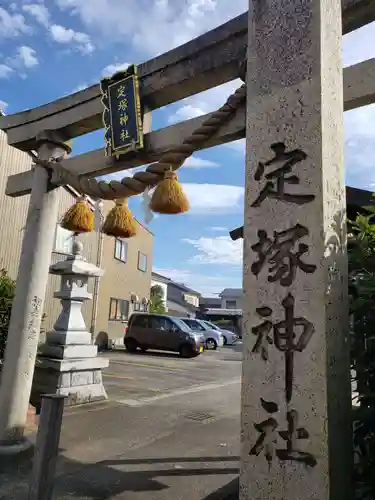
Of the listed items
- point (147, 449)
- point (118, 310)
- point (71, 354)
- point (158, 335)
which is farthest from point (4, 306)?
point (118, 310)

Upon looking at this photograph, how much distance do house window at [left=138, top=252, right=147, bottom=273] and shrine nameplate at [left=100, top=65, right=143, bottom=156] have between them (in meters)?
19.4

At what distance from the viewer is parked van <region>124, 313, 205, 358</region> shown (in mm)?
17844

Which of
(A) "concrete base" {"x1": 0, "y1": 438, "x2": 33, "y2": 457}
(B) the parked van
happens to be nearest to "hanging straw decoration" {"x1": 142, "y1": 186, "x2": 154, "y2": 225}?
(A) "concrete base" {"x1": 0, "y1": 438, "x2": 33, "y2": 457}

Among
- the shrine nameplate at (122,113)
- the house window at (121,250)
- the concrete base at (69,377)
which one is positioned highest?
the house window at (121,250)

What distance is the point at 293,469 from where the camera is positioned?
219 cm

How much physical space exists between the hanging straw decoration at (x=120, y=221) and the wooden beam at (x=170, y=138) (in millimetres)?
434

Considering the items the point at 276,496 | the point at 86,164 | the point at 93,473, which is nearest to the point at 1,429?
the point at 93,473

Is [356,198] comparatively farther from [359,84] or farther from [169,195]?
[169,195]

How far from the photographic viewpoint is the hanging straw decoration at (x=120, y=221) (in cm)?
472

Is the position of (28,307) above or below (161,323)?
below

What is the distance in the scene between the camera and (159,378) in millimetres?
11031

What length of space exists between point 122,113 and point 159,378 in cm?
805

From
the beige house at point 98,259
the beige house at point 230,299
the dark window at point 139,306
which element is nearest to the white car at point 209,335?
the dark window at point 139,306

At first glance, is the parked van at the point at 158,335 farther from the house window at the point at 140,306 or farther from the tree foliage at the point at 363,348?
the tree foliage at the point at 363,348
